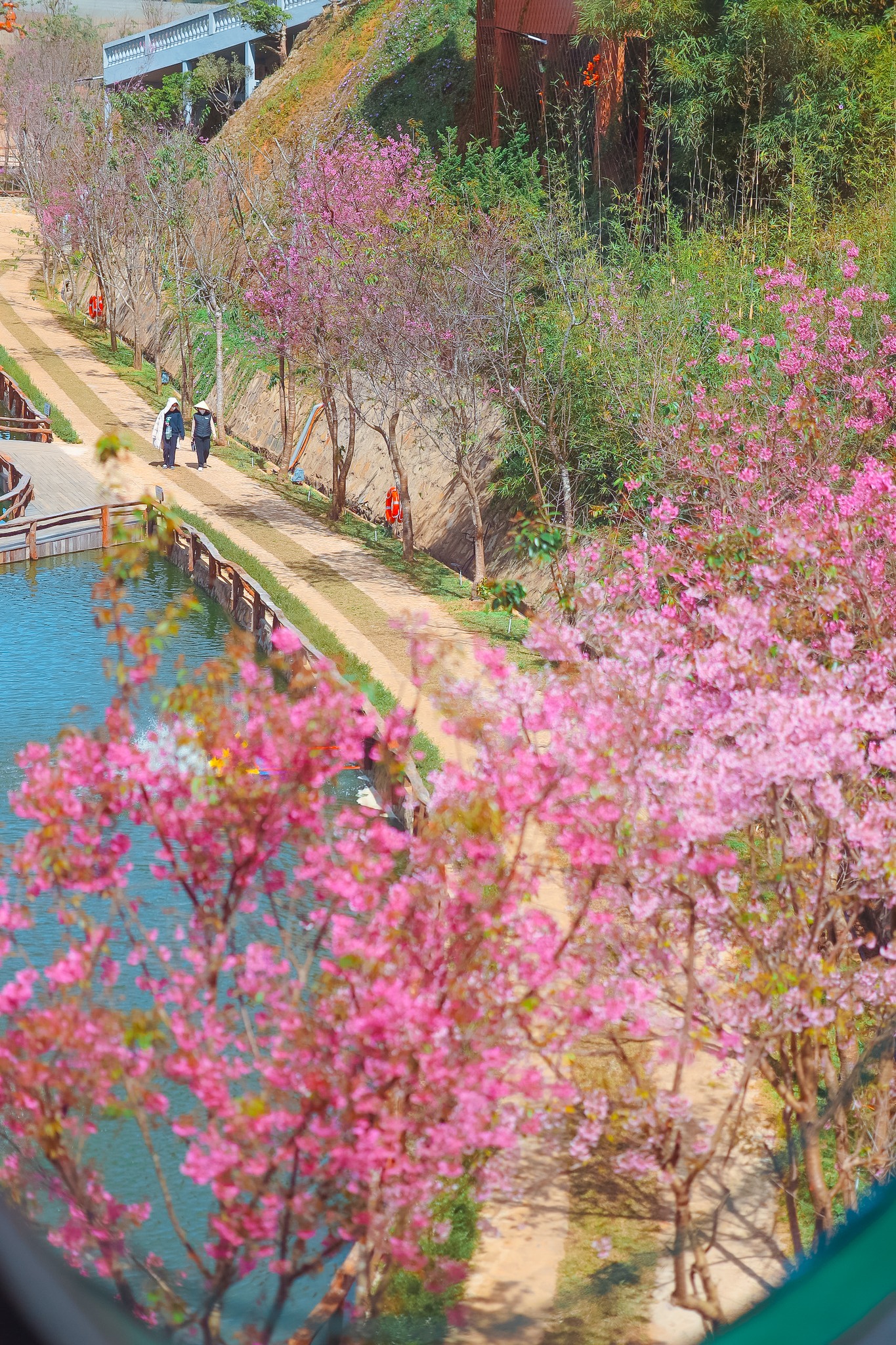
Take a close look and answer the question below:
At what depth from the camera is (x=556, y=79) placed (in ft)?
97.9

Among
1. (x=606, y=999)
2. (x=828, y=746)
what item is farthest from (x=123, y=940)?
(x=828, y=746)

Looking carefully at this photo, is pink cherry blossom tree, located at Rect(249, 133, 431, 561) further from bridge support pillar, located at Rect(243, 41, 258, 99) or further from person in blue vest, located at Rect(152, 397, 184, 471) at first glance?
bridge support pillar, located at Rect(243, 41, 258, 99)

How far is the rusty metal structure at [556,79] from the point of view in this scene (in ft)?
87.9

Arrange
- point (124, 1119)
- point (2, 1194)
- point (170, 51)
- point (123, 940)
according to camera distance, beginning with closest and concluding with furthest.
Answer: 1. point (2, 1194)
2. point (124, 1119)
3. point (123, 940)
4. point (170, 51)

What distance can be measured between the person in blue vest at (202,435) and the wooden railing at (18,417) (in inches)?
162

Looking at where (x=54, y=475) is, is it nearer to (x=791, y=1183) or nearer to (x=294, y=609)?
(x=294, y=609)

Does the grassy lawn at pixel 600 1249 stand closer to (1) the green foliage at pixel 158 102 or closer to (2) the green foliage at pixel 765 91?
(2) the green foliage at pixel 765 91

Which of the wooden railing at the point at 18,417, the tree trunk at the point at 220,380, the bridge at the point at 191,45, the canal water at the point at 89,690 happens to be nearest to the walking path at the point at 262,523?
the wooden railing at the point at 18,417

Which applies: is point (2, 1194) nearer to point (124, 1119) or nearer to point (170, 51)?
point (124, 1119)

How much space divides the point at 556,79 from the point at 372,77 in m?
11.9

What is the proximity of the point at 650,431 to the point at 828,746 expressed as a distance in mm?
10797

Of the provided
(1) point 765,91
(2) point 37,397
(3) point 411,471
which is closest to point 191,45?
(2) point 37,397

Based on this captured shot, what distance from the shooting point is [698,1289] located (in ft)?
19.3

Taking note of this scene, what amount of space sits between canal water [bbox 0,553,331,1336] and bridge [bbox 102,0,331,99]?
121ft
